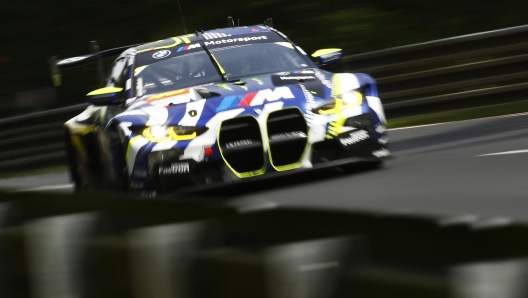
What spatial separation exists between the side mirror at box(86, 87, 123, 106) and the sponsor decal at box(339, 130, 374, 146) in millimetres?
1958

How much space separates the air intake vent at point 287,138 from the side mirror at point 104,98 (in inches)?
64.6

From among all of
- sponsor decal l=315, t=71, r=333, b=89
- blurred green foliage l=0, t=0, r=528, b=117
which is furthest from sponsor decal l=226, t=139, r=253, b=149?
blurred green foliage l=0, t=0, r=528, b=117

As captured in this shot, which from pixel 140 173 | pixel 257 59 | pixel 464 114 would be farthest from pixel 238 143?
pixel 464 114

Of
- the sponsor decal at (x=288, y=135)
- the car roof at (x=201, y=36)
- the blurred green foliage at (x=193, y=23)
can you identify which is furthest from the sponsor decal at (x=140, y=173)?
the blurred green foliage at (x=193, y=23)

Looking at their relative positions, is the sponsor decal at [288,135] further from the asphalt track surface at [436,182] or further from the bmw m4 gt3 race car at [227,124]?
the asphalt track surface at [436,182]

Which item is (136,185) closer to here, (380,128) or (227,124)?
(227,124)

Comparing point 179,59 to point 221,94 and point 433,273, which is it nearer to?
point 221,94

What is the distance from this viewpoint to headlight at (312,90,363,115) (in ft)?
24.2

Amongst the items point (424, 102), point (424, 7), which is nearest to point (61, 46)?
point (424, 7)

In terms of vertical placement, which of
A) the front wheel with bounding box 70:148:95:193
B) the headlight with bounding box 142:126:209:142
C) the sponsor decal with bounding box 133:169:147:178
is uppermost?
the headlight with bounding box 142:126:209:142

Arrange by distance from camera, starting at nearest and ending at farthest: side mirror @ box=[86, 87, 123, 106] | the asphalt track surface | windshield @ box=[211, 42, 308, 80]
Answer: the asphalt track surface, side mirror @ box=[86, 87, 123, 106], windshield @ box=[211, 42, 308, 80]

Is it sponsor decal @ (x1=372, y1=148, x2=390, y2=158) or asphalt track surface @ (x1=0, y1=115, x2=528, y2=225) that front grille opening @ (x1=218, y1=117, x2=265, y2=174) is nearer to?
asphalt track surface @ (x1=0, y1=115, x2=528, y2=225)

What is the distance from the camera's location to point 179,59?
28.1 ft

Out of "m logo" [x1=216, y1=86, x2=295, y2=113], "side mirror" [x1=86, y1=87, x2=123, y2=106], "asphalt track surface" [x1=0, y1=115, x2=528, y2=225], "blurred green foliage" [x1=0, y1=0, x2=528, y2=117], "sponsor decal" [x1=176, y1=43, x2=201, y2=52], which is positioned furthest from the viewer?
"blurred green foliage" [x1=0, y1=0, x2=528, y2=117]
